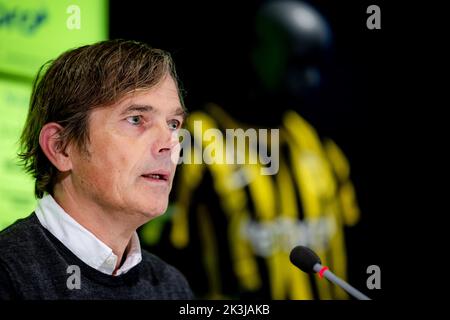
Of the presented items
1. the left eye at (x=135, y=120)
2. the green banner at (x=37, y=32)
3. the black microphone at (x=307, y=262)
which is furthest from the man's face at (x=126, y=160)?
the black microphone at (x=307, y=262)

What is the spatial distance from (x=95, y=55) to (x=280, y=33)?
3.45 ft

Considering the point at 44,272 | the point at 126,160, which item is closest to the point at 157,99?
the point at 126,160

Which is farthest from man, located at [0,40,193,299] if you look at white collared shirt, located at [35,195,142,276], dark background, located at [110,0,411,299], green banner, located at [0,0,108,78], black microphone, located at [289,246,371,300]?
dark background, located at [110,0,411,299]

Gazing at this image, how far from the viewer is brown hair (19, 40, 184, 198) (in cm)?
172

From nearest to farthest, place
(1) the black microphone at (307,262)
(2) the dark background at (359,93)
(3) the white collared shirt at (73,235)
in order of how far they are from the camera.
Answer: (1) the black microphone at (307,262) → (3) the white collared shirt at (73,235) → (2) the dark background at (359,93)

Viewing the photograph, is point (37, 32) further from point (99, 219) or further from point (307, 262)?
point (307, 262)

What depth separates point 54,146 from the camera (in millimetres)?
1729

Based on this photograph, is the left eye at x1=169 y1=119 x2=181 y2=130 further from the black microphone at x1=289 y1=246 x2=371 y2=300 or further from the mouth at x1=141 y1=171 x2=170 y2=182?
the black microphone at x1=289 y1=246 x2=371 y2=300

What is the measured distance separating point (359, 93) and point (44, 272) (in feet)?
5.09

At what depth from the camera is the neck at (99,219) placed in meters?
1.71

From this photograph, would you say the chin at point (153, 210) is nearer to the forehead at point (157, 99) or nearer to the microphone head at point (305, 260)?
the forehead at point (157, 99)

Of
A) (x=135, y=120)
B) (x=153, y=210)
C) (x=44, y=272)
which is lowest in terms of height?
(x=44, y=272)
